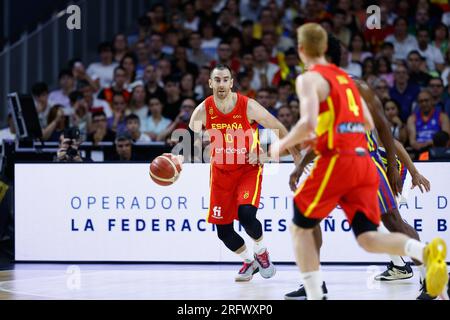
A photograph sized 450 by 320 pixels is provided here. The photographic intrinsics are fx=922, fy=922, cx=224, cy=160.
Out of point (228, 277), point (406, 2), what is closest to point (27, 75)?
point (406, 2)

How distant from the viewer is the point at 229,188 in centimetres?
886

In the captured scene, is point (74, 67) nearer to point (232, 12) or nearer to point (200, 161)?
point (232, 12)

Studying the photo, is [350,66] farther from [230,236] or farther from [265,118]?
[230,236]

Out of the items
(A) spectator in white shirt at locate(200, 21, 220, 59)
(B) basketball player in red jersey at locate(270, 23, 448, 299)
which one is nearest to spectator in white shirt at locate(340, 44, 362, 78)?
(A) spectator in white shirt at locate(200, 21, 220, 59)

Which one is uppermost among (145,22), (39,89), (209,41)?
(145,22)

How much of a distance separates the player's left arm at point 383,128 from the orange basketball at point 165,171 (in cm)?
211

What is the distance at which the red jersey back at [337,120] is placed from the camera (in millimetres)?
6102

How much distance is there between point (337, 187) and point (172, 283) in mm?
3068

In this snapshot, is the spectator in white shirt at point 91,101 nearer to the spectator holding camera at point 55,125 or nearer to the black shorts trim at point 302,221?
the spectator holding camera at point 55,125

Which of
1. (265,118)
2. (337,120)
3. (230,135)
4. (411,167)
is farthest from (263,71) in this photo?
(337,120)

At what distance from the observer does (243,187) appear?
877 centimetres

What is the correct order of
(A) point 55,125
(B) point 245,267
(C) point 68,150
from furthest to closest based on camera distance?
(A) point 55,125
(C) point 68,150
(B) point 245,267

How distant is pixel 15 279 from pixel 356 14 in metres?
7.85
